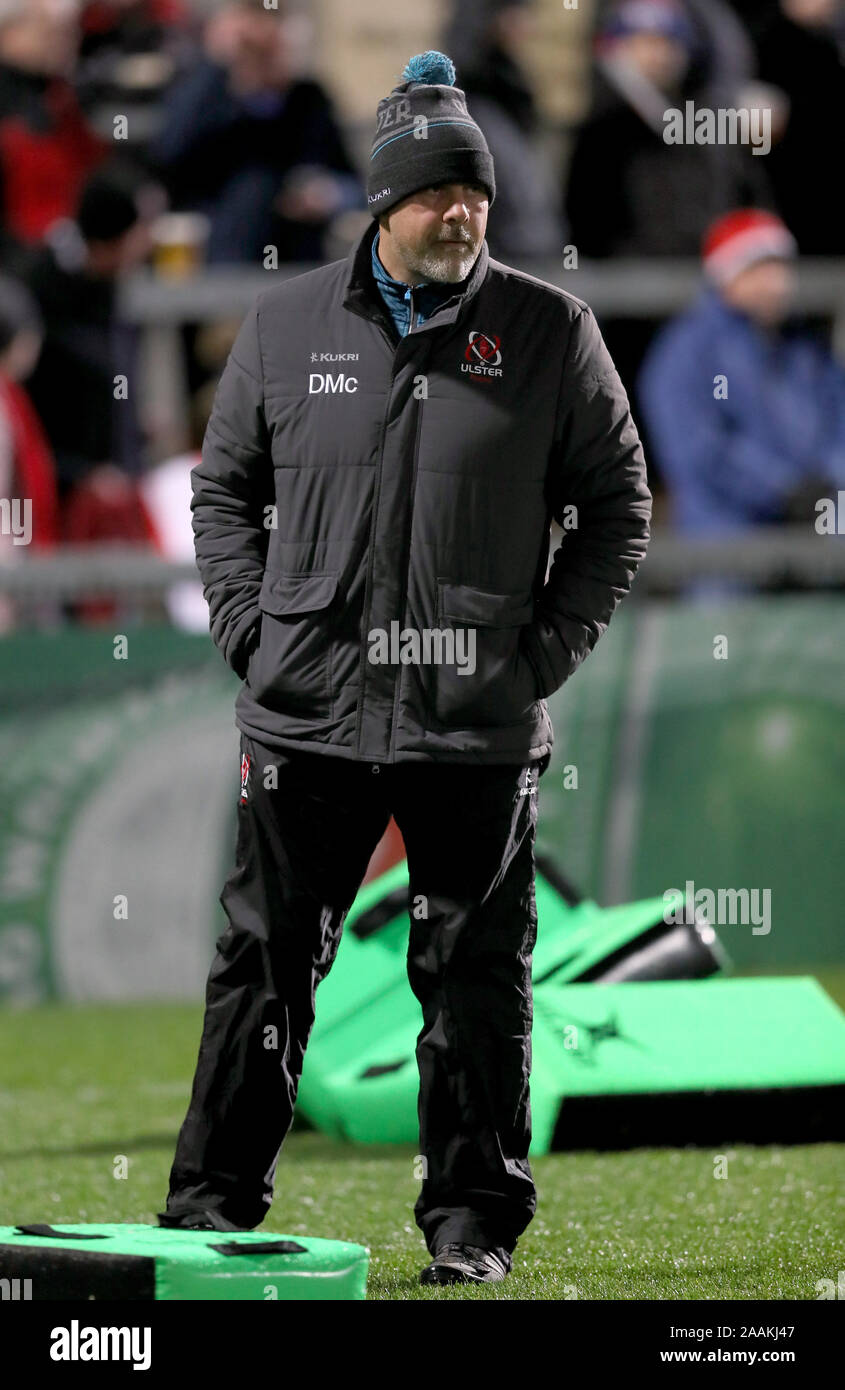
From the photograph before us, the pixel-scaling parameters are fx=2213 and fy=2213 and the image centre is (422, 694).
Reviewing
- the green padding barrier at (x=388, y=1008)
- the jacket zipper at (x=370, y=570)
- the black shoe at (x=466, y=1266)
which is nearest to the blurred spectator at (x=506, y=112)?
the green padding barrier at (x=388, y=1008)

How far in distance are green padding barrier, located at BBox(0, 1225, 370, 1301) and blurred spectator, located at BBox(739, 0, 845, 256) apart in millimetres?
8318

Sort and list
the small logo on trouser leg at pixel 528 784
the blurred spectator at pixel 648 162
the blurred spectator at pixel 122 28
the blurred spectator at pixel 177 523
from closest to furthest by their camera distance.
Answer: the small logo on trouser leg at pixel 528 784 < the blurred spectator at pixel 177 523 < the blurred spectator at pixel 648 162 < the blurred spectator at pixel 122 28

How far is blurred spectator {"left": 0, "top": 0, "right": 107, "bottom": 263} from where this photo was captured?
11.3m

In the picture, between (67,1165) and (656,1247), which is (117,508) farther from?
(656,1247)

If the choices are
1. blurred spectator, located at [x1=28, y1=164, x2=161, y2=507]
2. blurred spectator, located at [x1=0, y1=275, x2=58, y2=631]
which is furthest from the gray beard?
blurred spectator, located at [x1=28, y1=164, x2=161, y2=507]

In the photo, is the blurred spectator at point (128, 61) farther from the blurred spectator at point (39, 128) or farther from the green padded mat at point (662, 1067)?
the green padded mat at point (662, 1067)

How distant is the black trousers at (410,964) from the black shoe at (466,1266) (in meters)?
0.03

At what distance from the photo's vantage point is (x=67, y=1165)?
6.14m

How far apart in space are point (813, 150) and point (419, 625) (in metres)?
7.66

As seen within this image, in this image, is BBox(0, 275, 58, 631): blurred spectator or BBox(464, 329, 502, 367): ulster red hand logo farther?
BBox(0, 275, 58, 631): blurred spectator

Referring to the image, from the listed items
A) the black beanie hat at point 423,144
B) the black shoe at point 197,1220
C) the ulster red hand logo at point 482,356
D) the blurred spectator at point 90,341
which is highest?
the blurred spectator at point 90,341

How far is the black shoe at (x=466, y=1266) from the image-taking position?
446cm

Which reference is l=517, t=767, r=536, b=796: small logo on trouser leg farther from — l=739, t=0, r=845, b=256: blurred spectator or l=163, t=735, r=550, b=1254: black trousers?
l=739, t=0, r=845, b=256: blurred spectator
